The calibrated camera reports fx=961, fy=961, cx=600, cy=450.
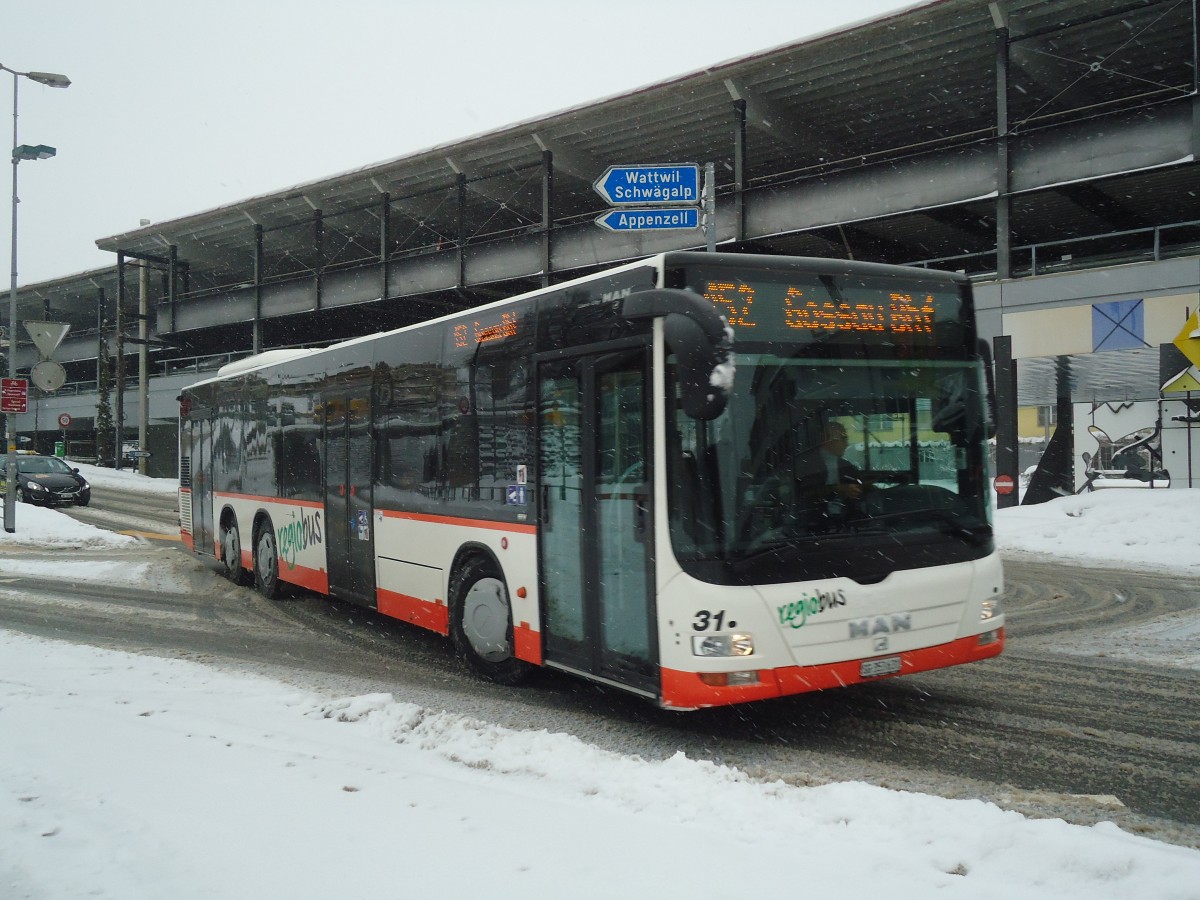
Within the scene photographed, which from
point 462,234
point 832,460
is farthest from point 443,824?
point 462,234

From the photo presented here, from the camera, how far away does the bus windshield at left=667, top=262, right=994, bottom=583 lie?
5.21 metres

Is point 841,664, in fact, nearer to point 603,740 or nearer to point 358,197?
point 603,740

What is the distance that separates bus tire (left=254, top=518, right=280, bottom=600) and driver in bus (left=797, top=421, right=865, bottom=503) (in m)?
8.08

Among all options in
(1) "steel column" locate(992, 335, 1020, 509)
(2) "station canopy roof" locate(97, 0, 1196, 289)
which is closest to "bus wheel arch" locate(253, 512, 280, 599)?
(1) "steel column" locate(992, 335, 1020, 509)

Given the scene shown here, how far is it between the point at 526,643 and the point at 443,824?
110 inches

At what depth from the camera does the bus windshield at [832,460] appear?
5.21m

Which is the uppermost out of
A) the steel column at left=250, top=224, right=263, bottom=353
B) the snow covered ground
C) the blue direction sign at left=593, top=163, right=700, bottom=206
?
the steel column at left=250, top=224, right=263, bottom=353

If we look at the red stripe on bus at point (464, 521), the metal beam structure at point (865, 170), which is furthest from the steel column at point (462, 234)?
the red stripe on bus at point (464, 521)

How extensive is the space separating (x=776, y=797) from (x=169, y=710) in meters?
3.89

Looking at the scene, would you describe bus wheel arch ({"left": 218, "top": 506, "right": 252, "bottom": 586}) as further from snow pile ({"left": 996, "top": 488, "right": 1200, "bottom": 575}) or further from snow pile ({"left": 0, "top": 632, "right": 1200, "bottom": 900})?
snow pile ({"left": 996, "top": 488, "right": 1200, "bottom": 575})

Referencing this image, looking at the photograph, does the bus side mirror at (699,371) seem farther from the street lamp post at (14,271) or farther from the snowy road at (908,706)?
the street lamp post at (14,271)

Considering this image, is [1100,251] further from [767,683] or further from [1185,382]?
[767,683]

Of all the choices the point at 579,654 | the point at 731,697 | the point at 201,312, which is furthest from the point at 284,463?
the point at 201,312

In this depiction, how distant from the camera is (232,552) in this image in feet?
43.7
